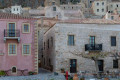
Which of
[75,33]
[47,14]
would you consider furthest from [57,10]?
[75,33]

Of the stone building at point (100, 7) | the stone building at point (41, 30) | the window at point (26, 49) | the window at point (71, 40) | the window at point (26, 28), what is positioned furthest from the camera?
the stone building at point (100, 7)

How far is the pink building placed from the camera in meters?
31.2

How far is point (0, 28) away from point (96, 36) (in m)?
10.6

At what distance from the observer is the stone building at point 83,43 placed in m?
32.4

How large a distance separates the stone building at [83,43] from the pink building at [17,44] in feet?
8.54

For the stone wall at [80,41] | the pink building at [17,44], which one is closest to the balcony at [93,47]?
the stone wall at [80,41]

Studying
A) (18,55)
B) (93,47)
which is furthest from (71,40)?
(18,55)

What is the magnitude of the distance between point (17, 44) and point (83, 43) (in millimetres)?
7264

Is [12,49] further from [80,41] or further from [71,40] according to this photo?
[80,41]

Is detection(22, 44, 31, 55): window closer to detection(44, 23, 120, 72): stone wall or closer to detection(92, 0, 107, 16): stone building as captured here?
detection(44, 23, 120, 72): stone wall

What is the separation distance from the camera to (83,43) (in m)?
32.7

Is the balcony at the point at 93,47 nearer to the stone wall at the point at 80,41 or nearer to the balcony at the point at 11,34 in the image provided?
the stone wall at the point at 80,41

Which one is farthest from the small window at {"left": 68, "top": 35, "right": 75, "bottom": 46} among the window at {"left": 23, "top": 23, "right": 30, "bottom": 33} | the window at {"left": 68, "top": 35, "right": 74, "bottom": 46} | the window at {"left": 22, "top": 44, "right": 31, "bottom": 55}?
the window at {"left": 23, "top": 23, "right": 30, "bottom": 33}

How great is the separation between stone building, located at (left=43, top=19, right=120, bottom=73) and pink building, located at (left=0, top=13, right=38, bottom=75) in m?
2.60
